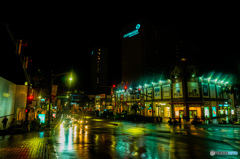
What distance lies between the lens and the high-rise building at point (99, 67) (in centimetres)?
16316

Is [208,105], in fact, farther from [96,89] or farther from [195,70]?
[96,89]

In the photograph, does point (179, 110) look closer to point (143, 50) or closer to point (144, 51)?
point (144, 51)

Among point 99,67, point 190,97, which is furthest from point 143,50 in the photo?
point 99,67

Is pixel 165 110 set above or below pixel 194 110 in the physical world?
below

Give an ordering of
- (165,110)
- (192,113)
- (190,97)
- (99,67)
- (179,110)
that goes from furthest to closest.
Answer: (99,67)
(165,110)
(179,110)
(192,113)
(190,97)

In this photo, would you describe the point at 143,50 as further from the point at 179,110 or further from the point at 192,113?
the point at 192,113

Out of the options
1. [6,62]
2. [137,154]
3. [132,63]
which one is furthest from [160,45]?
[137,154]

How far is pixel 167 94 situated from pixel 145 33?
52.2m

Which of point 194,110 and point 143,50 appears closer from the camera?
point 194,110

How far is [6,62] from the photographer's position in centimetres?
2312

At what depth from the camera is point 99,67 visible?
166625 millimetres

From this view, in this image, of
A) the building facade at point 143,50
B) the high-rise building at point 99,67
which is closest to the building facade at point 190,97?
the building facade at point 143,50

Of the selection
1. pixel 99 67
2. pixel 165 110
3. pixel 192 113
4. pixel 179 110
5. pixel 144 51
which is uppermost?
pixel 99 67

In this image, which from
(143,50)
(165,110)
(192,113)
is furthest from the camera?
(143,50)
